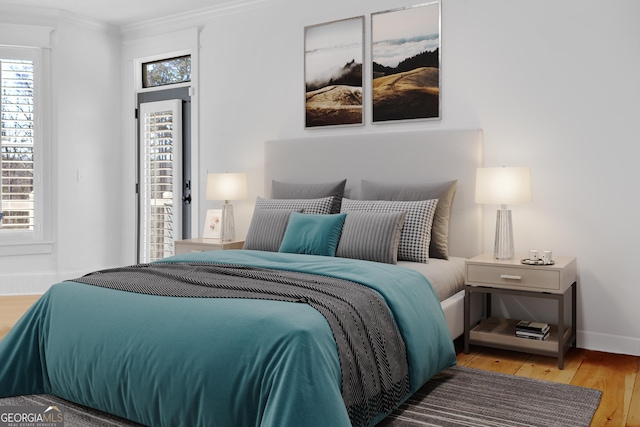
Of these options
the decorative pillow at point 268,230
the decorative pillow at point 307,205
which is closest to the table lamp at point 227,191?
the decorative pillow at point 307,205

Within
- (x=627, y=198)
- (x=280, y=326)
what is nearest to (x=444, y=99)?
(x=627, y=198)

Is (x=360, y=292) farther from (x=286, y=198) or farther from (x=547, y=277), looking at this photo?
(x=286, y=198)

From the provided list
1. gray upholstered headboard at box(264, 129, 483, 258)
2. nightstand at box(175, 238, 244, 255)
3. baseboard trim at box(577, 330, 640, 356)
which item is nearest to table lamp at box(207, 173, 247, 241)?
nightstand at box(175, 238, 244, 255)

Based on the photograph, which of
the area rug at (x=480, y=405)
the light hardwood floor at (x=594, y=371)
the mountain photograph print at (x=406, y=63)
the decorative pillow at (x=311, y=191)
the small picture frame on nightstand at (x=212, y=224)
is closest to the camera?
the area rug at (x=480, y=405)

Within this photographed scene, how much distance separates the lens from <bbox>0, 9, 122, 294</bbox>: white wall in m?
5.42

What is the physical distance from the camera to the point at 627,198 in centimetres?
346

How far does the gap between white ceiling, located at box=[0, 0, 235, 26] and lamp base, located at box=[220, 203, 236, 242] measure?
6.12 ft

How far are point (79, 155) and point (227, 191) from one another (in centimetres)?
189

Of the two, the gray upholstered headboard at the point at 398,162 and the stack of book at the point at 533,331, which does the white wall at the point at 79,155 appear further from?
the stack of book at the point at 533,331

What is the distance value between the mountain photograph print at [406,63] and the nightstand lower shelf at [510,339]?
1548mm

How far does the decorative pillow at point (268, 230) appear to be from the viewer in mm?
3893

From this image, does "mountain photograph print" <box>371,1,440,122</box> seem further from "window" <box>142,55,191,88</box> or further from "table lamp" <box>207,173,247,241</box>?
"window" <box>142,55,191,88</box>

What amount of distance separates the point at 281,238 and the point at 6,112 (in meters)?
3.27

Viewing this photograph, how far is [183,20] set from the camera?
17.7 ft
